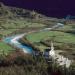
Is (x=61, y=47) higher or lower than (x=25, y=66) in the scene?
lower

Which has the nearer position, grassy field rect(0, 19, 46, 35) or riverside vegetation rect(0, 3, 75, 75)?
riverside vegetation rect(0, 3, 75, 75)

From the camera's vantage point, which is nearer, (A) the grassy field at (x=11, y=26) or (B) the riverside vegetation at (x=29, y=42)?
(B) the riverside vegetation at (x=29, y=42)

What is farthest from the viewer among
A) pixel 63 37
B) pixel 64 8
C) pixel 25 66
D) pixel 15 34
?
pixel 64 8

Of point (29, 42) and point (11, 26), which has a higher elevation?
point (29, 42)

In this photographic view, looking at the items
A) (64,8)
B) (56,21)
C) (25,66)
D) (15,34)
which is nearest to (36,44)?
(15,34)

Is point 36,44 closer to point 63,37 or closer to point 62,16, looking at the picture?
point 63,37

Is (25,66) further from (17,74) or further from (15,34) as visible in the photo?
(15,34)

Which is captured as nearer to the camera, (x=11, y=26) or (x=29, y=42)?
(x=29, y=42)

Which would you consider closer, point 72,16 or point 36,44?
point 36,44

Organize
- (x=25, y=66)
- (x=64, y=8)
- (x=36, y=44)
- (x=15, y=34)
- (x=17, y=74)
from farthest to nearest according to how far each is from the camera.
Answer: (x=64, y=8) < (x=15, y=34) < (x=36, y=44) < (x=25, y=66) < (x=17, y=74)

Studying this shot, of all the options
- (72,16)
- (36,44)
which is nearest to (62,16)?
(72,16)
